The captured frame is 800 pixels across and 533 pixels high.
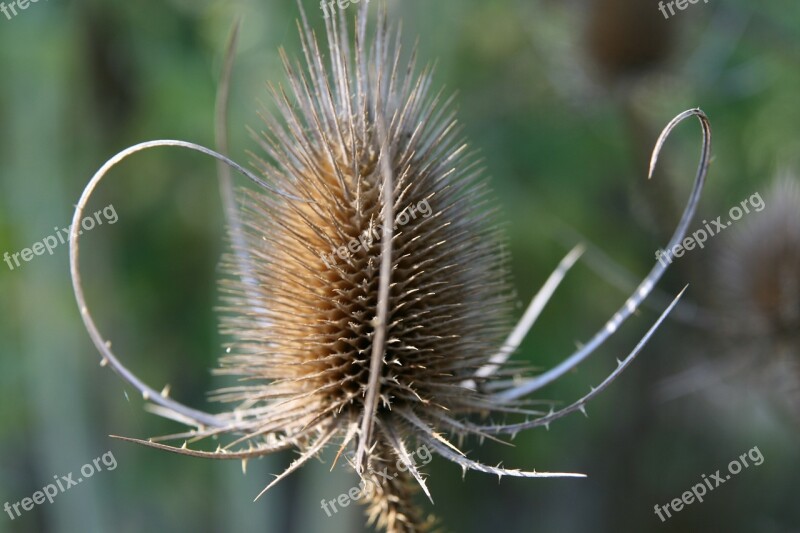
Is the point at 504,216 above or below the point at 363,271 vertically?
above

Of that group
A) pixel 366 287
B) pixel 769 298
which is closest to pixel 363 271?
pixel 366 287

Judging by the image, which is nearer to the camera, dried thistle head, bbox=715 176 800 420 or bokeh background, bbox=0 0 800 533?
dried thistle head, bbox=715 176 800 420

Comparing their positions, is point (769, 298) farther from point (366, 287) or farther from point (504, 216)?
point (504, 216)

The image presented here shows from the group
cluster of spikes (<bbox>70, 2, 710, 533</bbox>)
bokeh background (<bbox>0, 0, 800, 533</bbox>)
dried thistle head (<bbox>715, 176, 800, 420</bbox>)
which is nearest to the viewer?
cluster of spikes (<bbox>70, 2, 710, 533</bbox>)

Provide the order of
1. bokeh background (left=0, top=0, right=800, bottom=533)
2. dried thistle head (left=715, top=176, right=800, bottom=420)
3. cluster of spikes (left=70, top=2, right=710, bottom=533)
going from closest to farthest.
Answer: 1. cluster of spikes (left=70, top=2, right=710, bottom=533)
2. dried thistle head (left=715, top=176, right=800, bottom=420)
3. bokeh background (left=0, top=0, right=800, bottom=533)

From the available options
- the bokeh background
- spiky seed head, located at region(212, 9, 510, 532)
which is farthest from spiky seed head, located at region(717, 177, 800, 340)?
spiky seed head, located at region(212, 9, 510, 532)

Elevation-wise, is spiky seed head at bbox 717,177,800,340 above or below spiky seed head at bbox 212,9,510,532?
below

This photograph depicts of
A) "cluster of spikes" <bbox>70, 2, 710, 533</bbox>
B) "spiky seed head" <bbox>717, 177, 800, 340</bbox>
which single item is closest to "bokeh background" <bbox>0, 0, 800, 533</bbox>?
"spiky seed head" <bbox>717, 177, 800, 340</bbox>

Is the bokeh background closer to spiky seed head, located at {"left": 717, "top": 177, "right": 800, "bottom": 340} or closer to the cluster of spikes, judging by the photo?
spiky seed head, located at {"left": 717, "top": 177, "right": 800, "bottom": 340}
